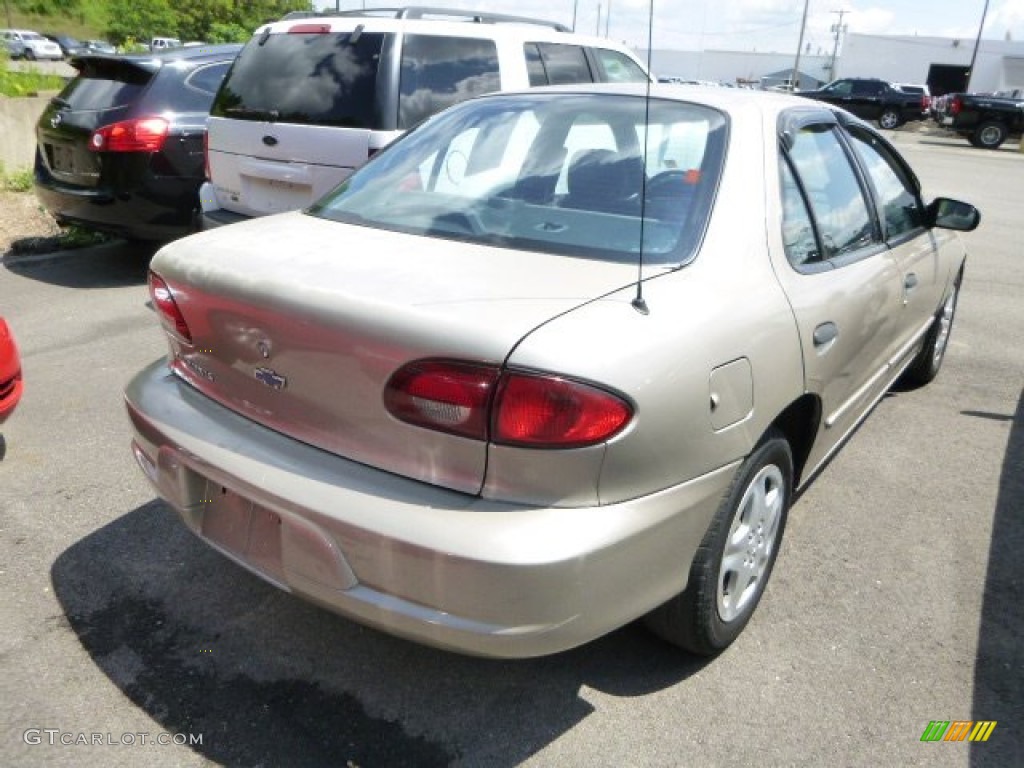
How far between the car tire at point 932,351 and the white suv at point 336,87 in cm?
300

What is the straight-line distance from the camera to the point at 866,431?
4445 millimetres

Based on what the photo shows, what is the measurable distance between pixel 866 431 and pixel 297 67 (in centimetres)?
399

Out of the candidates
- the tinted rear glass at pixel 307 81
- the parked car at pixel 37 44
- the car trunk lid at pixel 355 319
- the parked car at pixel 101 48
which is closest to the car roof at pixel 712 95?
the car trunk lid at pixel 355 319

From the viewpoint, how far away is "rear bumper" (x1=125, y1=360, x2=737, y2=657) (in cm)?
190

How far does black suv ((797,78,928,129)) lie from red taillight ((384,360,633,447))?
32.8 metres

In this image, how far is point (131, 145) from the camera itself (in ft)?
21.5

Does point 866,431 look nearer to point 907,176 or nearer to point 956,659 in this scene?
point 907,176

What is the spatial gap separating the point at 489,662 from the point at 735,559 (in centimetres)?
79

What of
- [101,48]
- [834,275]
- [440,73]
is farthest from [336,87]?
[101,48]

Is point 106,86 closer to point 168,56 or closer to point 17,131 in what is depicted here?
point 168,56

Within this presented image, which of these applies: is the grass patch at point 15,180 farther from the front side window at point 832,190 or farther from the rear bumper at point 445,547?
the front side window at point 832,190

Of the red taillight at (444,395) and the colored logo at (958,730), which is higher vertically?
the red taillight at (444,395)

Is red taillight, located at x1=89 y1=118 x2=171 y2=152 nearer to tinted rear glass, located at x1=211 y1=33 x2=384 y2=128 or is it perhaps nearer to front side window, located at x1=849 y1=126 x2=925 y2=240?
tinted rear glass, located at x1=211 y1=33 x2=384 y2=128

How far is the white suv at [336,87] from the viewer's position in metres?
5.13
